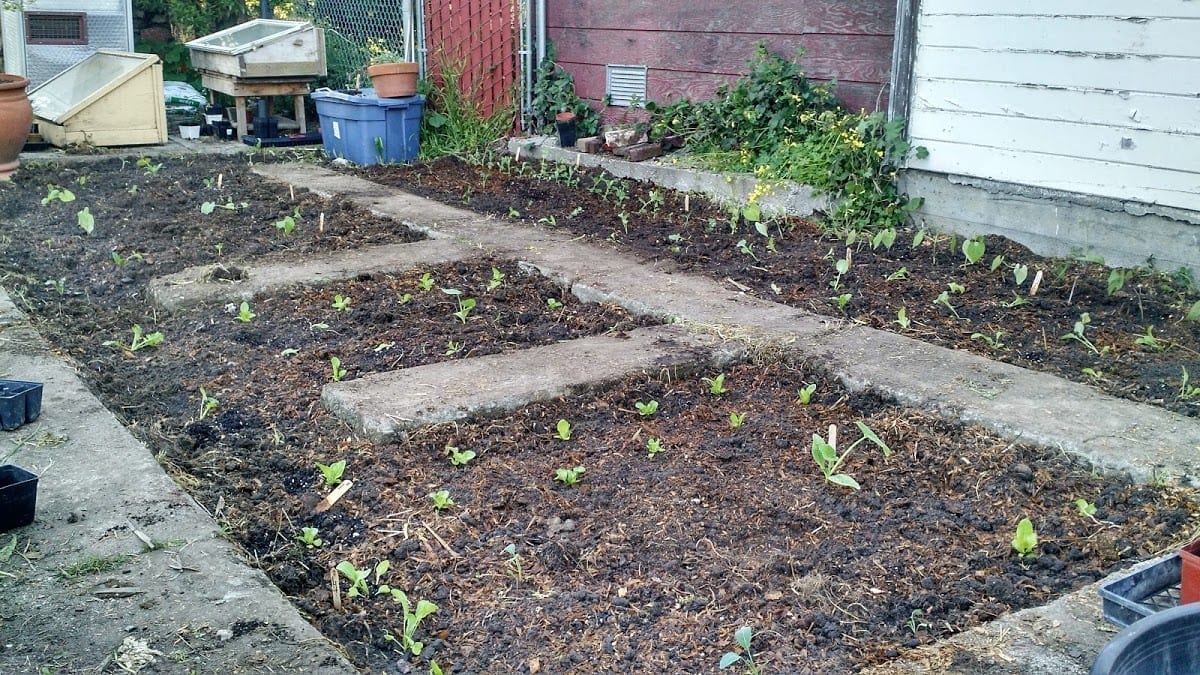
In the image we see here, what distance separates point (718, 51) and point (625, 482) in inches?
194

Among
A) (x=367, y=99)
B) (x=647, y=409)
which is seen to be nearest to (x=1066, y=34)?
(x=647, y=409)

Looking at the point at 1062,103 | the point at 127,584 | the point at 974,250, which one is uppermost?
the point at 1062,103

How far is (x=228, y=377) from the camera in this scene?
3.65 m

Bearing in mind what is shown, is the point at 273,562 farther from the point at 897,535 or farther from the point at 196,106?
the point at 196,106

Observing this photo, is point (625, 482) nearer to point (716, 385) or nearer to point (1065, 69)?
point (716, 385)

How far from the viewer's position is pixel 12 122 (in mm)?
7281

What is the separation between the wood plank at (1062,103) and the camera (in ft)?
14.4

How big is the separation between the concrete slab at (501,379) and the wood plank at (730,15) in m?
3.13

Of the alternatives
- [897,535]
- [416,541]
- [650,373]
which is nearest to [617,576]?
[416,541]

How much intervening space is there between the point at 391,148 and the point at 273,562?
6.27m

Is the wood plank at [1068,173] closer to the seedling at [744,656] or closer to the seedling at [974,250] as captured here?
the seedling at [974,250]

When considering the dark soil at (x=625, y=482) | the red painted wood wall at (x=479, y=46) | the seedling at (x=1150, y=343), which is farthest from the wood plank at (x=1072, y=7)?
the red painted wood wall at (x=479, y=46)

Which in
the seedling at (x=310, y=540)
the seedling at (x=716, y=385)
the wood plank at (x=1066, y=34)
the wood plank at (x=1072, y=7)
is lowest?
the seedling at (x=310, y=540)

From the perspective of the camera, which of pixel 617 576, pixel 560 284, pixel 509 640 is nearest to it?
pixel 509 640
